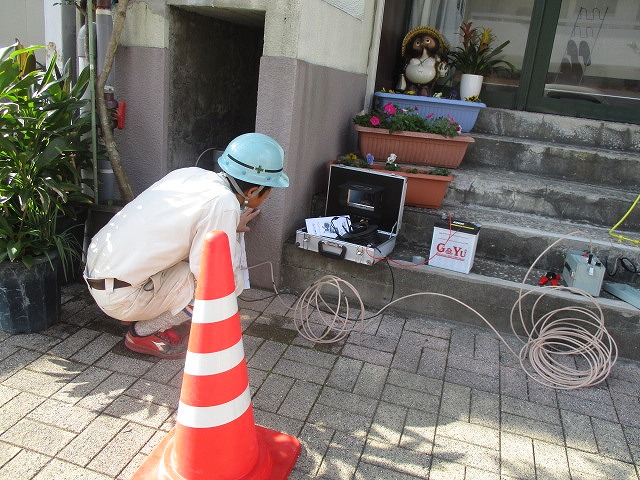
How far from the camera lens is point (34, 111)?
3.35 meters

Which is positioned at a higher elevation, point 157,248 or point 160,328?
point 157,248

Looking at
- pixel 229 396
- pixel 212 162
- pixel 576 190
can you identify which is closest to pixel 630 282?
pixel 576 190

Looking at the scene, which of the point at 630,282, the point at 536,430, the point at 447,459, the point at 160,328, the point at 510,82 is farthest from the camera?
the point at 510,82

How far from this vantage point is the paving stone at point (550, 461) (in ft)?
8.10

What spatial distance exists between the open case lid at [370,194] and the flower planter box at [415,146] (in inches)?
24.8

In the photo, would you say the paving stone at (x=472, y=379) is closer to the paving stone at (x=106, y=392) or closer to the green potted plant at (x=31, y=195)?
the paving stone at (x=106, y=392)

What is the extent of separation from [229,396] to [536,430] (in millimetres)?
1618

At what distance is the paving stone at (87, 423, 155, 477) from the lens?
230cm

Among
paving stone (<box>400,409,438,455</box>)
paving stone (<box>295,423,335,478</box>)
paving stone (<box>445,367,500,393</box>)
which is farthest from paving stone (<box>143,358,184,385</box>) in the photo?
paving stone (<box>445,367,500,393</box>)

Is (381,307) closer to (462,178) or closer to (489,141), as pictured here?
(462,178)

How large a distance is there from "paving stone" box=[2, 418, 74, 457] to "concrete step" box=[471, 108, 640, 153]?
176 inches

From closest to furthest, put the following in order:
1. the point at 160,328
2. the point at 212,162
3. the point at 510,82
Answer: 1. the point at 160,328
2. the point at 212,162
3. the point at 510,82

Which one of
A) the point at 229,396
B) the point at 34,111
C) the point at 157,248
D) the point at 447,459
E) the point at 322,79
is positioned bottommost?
the point at 447,459

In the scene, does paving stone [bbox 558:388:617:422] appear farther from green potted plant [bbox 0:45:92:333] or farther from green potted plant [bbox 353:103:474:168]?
green potted plant [bbox 0:45:92:333]
